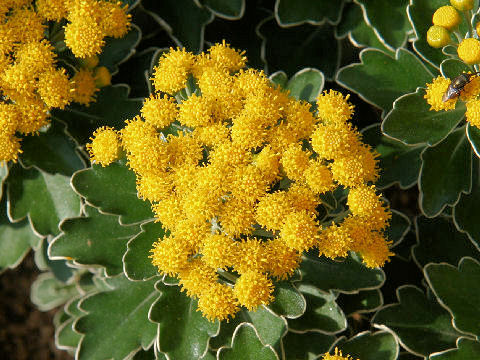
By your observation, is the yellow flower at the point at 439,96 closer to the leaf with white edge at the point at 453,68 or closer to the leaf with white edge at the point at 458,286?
the leaf with white edge at the point at 453,68

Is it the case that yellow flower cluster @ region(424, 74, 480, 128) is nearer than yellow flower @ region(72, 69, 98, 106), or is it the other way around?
yellow flower cluster @ region(424, 74, 480, 128)

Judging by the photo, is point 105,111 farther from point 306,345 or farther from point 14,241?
point 306,345

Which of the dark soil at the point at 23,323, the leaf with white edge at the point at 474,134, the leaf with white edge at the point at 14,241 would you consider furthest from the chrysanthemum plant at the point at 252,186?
the dark soil at the point at 23,323

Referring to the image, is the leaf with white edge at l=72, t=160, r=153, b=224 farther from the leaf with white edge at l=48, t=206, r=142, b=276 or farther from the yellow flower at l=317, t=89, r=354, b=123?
the yellow flower at l=317, t=89, r=354, b=123

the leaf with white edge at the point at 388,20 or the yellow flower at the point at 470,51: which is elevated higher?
the yellow flower at the point at 470,51

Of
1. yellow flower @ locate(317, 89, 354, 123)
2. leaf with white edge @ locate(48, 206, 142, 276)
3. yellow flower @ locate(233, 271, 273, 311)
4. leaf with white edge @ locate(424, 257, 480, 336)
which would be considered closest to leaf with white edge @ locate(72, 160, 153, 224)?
leaf with white edge @ locate(48, 206, 142, 276)

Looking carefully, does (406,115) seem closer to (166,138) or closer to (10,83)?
(166,138)

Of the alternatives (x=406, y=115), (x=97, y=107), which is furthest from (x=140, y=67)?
(x=406, y=115)
